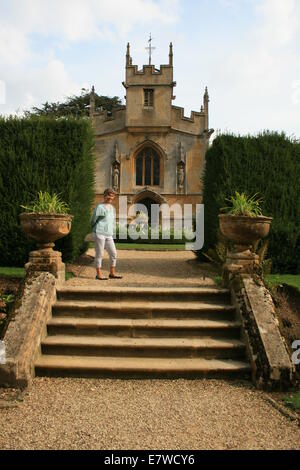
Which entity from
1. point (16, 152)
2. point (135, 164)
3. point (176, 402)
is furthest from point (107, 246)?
point (135, 164)

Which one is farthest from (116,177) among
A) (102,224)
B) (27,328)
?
(27,328)

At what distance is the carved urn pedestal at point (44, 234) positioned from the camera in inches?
234

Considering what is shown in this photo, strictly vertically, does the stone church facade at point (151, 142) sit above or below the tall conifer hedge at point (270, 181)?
above

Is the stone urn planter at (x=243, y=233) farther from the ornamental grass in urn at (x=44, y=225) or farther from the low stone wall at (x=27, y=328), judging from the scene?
the low stone wall at (x=27, y=328)

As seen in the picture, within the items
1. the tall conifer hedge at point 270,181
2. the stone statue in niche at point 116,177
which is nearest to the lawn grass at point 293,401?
the tall conifer hedge at point 270,181

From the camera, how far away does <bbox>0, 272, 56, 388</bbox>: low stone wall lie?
426 centimetres

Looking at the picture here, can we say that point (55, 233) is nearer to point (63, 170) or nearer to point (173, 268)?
point (63, 170)

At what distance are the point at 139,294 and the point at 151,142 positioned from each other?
23.7m

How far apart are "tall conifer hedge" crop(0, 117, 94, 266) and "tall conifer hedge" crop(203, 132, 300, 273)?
11.0ft

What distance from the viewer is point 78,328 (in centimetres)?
527

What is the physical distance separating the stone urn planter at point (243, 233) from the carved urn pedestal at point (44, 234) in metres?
2.59

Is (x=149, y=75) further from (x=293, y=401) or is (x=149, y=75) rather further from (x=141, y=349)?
(x=293, y=401)

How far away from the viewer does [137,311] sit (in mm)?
5566
